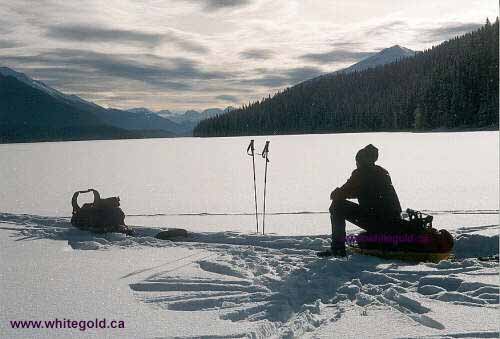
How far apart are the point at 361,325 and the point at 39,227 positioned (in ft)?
27.1

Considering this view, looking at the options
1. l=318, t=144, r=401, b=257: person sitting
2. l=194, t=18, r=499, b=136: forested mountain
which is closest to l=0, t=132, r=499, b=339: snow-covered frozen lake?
l=318, t=144, r=401, b=257: person sitting

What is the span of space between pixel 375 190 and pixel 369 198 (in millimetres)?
146

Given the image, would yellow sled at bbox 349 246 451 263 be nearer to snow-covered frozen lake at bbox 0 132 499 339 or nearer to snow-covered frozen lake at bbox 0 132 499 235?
snow-covered frozen lake at bbox 0 132 499 339

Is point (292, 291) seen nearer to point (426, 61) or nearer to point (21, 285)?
point (21, 285)

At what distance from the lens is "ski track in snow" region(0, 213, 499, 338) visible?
494 centimetres

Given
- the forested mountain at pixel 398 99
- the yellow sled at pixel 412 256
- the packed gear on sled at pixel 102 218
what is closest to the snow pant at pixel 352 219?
the yellow sled at pixel 412 256

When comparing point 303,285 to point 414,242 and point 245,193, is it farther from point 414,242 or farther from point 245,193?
point 245,193

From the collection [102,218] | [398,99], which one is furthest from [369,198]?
[398,99]

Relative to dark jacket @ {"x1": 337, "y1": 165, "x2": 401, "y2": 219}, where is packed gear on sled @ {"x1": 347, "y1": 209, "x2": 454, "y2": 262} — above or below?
below

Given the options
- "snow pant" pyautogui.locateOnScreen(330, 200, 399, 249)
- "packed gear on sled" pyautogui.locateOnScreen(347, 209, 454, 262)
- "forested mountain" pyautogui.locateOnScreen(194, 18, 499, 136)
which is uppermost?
"forested mountain" pyautogui.locateOnScreen(194, 18, 499, 136)

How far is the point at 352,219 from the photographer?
7.30m

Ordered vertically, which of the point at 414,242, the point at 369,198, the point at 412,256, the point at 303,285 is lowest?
the point at 303,285

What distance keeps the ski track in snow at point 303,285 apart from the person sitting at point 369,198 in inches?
22.0

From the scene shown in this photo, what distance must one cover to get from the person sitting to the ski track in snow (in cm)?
56
